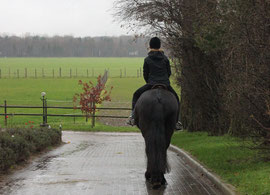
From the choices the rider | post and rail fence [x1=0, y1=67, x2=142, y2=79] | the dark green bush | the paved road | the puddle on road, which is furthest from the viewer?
post and rail fence [x1=0, y1=67, x2=142, y2=79]

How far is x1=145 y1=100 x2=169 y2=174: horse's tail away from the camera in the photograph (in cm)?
881

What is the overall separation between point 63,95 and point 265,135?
45568 mm

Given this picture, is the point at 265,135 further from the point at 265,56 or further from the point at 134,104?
the point at 134,104

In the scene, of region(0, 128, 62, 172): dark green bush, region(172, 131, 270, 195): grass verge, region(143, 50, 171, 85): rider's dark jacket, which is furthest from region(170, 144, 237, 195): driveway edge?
region(0, 128, 62, 172): dark green bush

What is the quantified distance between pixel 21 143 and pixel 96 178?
443cm

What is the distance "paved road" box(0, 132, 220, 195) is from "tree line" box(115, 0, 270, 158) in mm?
1936

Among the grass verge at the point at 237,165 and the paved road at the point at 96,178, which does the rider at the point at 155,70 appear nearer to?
the paved road at the point at 96,178

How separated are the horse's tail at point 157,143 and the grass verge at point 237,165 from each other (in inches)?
58.6

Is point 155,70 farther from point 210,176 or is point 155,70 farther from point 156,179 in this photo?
point 210,176

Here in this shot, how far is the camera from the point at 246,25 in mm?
10078

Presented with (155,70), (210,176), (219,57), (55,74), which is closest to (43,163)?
(155,70)

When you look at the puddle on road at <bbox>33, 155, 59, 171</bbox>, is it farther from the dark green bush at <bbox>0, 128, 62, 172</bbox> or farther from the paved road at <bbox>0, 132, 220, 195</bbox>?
the dark green bush at <bbox>0, 128, 62, 172</bbox>

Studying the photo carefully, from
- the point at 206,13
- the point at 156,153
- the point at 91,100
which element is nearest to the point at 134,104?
the point at 156,153

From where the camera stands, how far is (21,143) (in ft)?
46.0
